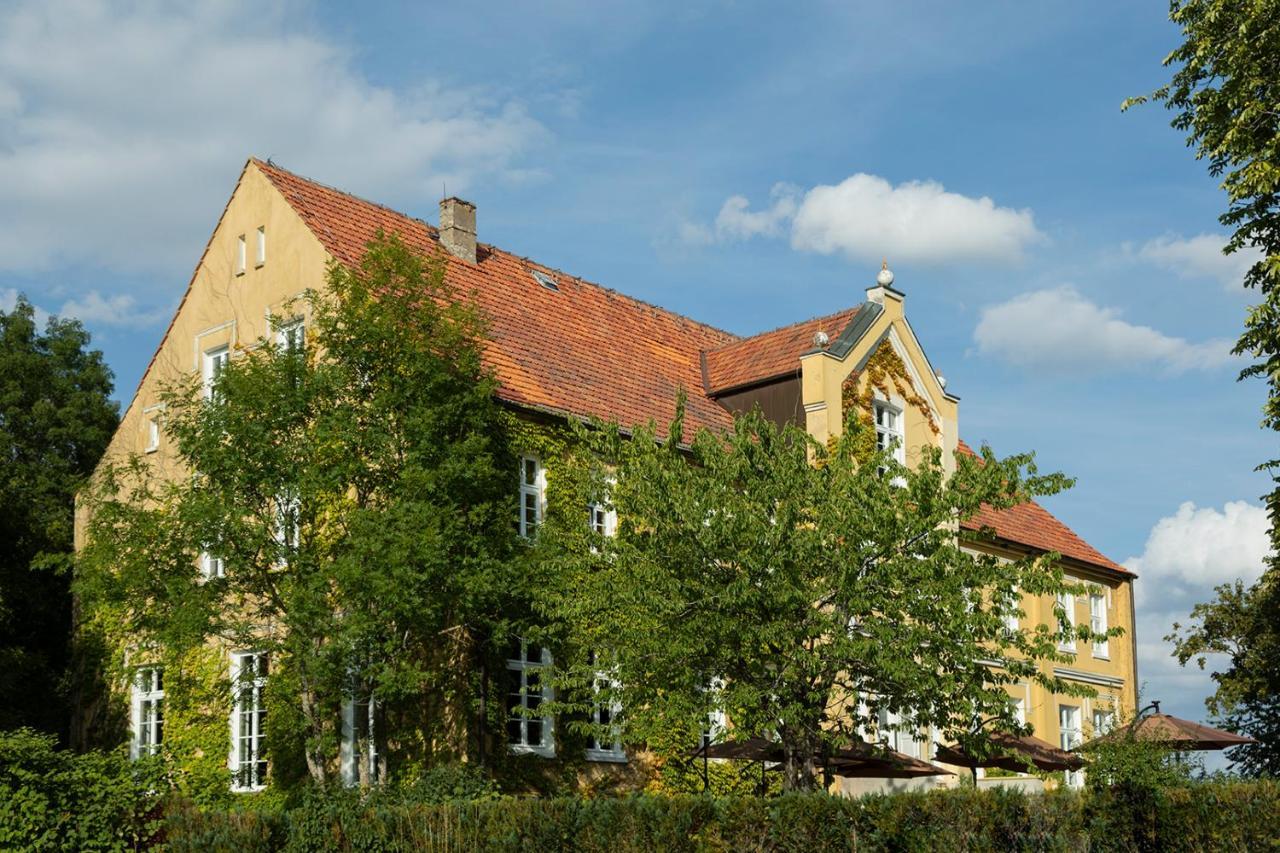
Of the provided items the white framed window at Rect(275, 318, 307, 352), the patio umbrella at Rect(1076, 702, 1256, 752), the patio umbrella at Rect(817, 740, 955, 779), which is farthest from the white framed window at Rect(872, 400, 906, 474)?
the white framed window at Rect(275, 318, 307, 352)

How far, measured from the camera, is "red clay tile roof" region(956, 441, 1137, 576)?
3406cm

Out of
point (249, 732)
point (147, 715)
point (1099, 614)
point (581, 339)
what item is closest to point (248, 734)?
point (249, 732)

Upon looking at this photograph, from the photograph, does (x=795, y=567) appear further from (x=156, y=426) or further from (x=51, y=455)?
(x=51, y=455)

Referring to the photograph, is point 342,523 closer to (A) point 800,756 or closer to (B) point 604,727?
(B) point 604,727

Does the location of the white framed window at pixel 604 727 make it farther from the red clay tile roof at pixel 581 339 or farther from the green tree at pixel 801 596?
the red clay tile roof at pixel 581 339

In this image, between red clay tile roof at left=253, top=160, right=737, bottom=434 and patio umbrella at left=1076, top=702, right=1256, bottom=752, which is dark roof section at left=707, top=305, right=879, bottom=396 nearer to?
red clay tile roof at left=253, top=160, right=737, bottom=434

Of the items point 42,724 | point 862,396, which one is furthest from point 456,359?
point 42,724

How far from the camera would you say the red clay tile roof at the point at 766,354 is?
2970cm

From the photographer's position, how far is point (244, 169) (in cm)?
2698

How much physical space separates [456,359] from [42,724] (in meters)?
13.5

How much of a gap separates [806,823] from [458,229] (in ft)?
55.0

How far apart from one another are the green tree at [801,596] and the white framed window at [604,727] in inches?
5.6

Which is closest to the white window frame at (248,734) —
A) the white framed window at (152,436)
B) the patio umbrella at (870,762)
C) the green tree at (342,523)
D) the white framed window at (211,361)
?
the green tree at (342,523)

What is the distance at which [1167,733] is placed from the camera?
2477 centimetres
